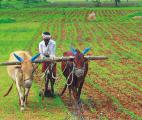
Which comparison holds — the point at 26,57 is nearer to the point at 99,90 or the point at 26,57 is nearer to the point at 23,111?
the point at 23,111

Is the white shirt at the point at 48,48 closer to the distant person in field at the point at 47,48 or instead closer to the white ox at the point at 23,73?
the distant person in field at the point at 47,48

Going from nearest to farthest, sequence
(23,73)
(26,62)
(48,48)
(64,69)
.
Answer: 1. (23,73)
2. (26,62)
3. (64,69)
4. (48,48)

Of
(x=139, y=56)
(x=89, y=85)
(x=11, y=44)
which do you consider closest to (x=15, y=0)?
(x=11, y=44)

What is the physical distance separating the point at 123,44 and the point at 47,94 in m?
13.2

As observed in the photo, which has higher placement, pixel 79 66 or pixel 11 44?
pixel 79 66

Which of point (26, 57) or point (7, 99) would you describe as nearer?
point (26, 57)

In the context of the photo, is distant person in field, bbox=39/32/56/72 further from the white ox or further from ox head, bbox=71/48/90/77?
ox head, bbox=71/48/90/77

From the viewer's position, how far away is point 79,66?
1156 centimetres

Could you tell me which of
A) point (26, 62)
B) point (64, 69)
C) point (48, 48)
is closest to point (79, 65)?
point (64, 69)

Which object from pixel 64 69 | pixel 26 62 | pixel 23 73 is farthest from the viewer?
pixel 64 69

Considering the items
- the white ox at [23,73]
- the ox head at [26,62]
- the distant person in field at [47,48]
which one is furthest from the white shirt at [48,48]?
the ox head at [26,62]

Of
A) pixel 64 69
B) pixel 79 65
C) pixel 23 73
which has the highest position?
pixel 79 65

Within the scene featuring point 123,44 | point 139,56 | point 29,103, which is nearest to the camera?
point 29,103

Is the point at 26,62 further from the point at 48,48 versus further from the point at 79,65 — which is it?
the point at 79,65
